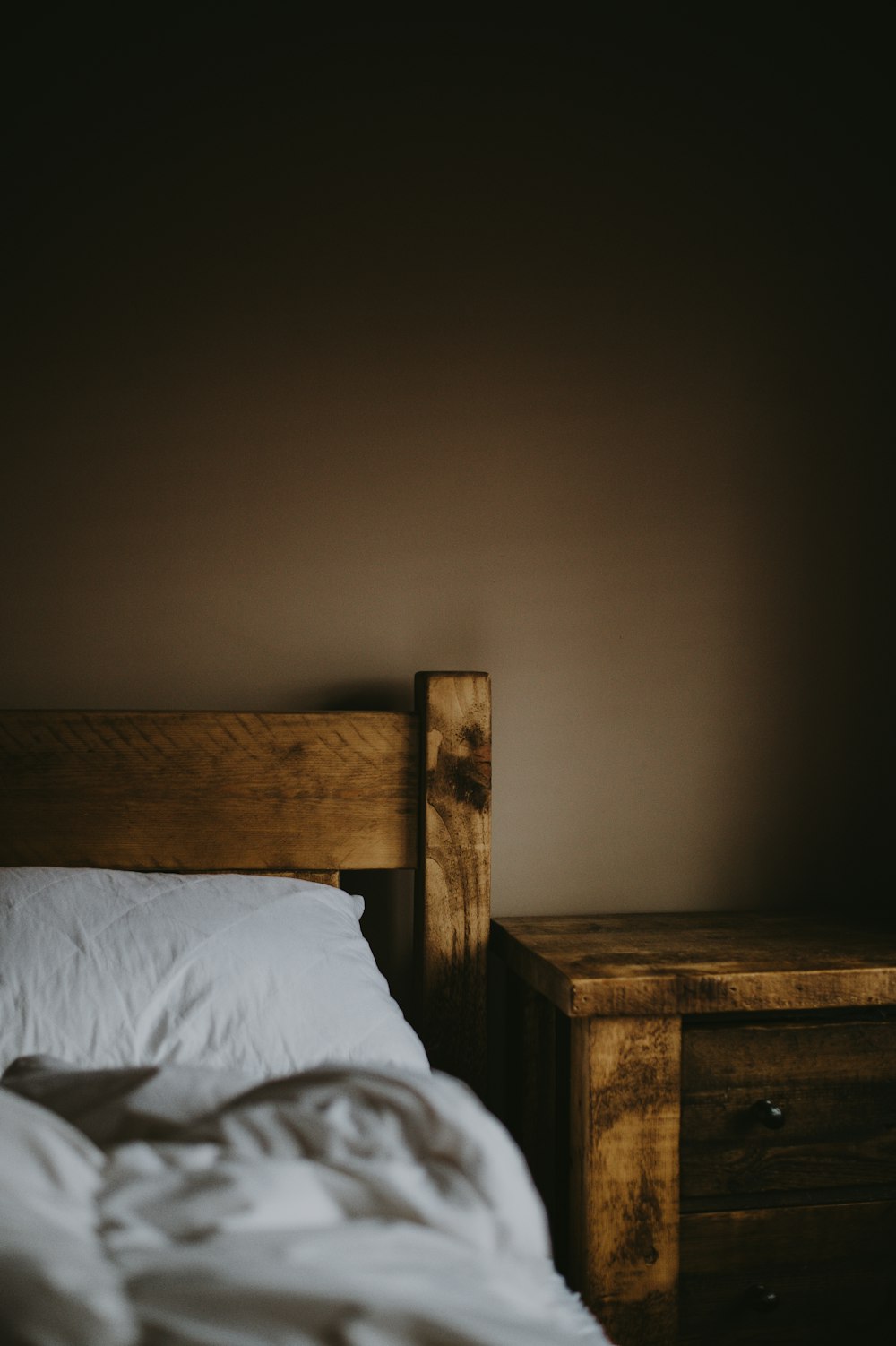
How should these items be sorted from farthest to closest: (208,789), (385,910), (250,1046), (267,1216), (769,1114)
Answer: (385,910), (208,789), (769,1114), (250,1046), (267,1216)

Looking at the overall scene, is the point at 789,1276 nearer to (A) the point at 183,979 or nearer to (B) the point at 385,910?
(B) the point at 385,910

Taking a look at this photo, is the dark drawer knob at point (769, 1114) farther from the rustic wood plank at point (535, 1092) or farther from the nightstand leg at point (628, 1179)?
the rustic wood plank at point (535, 1092)

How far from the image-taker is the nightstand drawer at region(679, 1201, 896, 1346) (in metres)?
1.19

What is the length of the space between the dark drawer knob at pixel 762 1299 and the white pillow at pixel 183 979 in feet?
1.69

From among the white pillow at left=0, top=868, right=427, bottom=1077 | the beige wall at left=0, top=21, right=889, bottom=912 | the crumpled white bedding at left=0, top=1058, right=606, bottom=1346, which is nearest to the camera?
the crumpled white bedding at left=0, top=1058, right=606, bottom=1346

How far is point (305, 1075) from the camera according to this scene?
2.46 ft

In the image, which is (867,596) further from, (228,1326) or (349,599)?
(228,1326)

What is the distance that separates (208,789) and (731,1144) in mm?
823

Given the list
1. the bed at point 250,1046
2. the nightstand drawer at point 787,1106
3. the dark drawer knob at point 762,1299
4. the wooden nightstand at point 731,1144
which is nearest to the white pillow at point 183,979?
the bed at point 250,1046

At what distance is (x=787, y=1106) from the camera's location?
121cm

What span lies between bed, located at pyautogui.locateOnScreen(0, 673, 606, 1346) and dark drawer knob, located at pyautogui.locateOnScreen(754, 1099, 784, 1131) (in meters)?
0.37

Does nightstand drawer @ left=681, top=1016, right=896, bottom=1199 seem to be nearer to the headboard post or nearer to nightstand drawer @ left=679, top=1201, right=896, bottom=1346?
nightstand drawer @ left=679, top=1201, right=896, bottom=1346

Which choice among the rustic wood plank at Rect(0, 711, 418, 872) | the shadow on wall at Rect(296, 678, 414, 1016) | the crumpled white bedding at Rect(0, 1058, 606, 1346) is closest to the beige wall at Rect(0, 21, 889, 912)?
the shadow on wall at Rect(296, 678, 414, 1016)

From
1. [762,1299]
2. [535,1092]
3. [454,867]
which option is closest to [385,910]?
[454,867]
